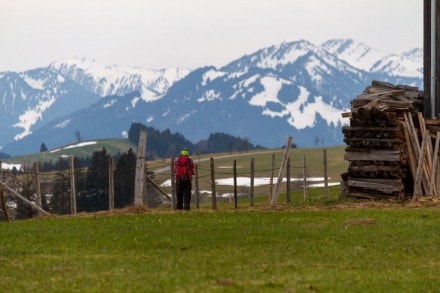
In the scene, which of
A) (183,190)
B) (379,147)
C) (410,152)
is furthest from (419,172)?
(183,190)

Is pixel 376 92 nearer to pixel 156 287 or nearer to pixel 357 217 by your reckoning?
pixel 357 217

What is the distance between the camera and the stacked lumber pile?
35250 millimetres

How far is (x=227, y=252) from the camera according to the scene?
1972cm

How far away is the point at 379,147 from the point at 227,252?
17.5 m

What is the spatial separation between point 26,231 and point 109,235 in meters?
3.39

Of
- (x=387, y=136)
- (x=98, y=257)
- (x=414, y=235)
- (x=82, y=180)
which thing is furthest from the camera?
(x=82, y=180)

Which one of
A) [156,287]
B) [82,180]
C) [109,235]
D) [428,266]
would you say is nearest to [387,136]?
[109,235]

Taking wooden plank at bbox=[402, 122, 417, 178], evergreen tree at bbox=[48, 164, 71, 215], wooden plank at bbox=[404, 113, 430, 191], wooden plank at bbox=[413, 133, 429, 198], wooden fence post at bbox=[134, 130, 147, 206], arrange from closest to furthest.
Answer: wooden fence post at bbox=[134, 130, 147, 206] < wooden plank at bbox=[413, 133, 429, 198] < wooden plank at bbox=[404, 113, 430, 191] < wooden plank at bbox=[402, 122, 417, 178] < evergreen tree at bbox=[48, 164, 71, 215]

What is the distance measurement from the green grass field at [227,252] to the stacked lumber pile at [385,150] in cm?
479

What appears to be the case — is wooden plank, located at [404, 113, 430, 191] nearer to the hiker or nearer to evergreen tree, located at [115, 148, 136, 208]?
the hiker

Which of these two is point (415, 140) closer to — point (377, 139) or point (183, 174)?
point (377, 139)

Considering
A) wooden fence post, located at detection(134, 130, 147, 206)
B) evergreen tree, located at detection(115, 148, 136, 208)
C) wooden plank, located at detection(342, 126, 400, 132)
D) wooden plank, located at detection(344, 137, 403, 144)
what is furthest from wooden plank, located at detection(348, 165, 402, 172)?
evergreen tree, located at detection(115, 148, 136, 208)

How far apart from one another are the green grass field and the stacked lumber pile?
479 centimetres

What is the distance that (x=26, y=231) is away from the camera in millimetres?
25672
